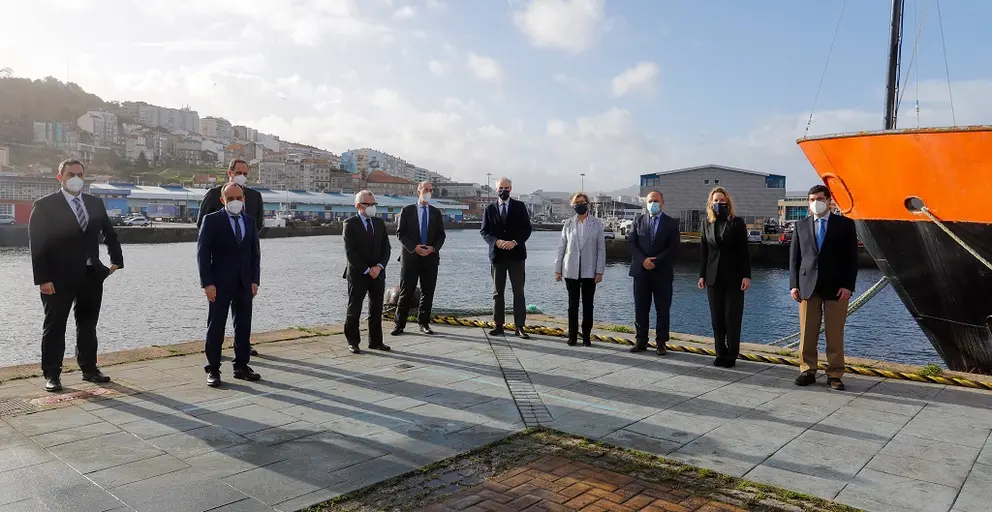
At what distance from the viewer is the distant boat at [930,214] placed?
7289 millimetres

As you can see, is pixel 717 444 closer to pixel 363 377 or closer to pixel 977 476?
pixel 977 476

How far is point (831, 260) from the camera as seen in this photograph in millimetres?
5738

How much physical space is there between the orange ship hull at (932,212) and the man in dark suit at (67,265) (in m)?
8.53

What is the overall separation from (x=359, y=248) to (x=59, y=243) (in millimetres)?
2794

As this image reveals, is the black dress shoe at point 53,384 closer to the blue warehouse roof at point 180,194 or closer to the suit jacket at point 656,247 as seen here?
the suit jacket at point 656,247

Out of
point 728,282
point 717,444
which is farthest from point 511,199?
point 717,444

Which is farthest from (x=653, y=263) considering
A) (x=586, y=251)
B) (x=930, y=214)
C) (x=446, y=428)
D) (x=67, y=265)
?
(x=67, y=265)

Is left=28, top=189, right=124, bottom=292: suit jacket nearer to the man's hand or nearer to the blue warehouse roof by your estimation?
the man's hand

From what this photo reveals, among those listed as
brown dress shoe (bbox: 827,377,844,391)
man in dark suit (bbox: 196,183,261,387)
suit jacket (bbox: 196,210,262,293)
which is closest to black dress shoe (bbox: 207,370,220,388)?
man in dark suit (bbox: 196,183,261,387)

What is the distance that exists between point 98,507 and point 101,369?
3.42 meters

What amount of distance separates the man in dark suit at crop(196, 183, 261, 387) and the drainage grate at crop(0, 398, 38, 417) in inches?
47.8

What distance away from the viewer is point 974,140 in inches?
279

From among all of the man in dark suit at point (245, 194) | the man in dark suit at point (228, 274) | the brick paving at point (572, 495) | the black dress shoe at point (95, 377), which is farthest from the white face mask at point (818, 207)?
the black dress shoe at point (95, 377)

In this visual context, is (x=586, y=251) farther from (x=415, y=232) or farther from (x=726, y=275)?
(x=415, y=232)
